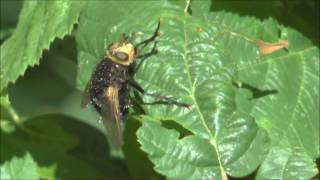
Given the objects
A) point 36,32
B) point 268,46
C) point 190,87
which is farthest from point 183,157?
point 36,32

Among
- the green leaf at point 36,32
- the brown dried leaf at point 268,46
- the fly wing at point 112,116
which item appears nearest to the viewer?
the fly wing at point 112,116

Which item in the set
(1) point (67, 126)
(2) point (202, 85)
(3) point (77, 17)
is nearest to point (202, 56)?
(2) point (202, 85)

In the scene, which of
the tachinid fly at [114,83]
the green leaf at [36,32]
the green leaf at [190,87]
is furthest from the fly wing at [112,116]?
the green leaf at [36,32]

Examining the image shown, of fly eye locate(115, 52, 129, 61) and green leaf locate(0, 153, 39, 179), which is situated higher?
fly eye locate(115, 52, 129, 61)

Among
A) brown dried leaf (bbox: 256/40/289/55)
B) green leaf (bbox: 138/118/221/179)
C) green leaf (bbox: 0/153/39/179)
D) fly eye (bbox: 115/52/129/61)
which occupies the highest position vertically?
fly eye (bbox: 115/52/129/61)

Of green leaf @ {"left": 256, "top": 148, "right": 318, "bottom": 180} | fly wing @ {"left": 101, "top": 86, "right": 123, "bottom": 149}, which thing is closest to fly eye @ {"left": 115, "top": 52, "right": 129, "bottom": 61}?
fly wing @ {"left": 101, "top": 86, "right": 123, "bottom": 149}

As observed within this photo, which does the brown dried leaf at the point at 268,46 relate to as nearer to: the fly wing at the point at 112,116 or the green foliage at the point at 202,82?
the green foliage at the point at 202,82

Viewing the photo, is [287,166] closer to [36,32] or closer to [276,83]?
[276,83]

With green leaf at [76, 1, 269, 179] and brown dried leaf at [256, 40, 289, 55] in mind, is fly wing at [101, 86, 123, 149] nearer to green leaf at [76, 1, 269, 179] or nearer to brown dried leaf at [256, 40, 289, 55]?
green leaf at [76, 1, 269, 179]
